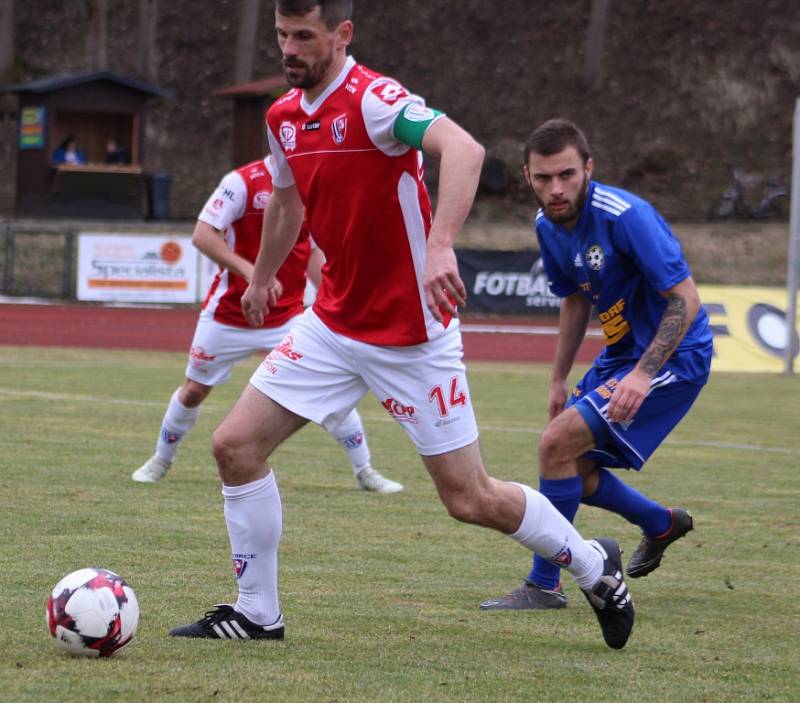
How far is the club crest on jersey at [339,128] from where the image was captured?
16.3 feet

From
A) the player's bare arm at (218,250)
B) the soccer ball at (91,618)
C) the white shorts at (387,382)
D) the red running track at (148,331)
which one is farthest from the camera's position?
the red running track at (148,331)

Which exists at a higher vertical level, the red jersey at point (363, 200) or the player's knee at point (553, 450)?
the red jersey at point (363, 200)

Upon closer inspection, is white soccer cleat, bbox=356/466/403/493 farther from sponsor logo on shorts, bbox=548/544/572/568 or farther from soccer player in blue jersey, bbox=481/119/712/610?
sponsor logo on shorts, bbox=548/544/572/568

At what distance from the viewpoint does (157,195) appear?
3569 cm

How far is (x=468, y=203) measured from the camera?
4578 mm

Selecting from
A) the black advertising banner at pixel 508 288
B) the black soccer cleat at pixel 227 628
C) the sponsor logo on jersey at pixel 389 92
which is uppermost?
the sponsor logo on jersey at pixel 389 92

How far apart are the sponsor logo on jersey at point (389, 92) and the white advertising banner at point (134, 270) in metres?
22.1

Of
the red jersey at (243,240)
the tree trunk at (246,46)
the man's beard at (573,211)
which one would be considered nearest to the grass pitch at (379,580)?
the red jersey at (243,240)

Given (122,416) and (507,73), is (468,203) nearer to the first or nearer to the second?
(122,416)

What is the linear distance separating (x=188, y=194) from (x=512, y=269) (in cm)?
1507

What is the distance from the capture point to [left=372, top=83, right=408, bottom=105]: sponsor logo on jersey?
16.1 feet

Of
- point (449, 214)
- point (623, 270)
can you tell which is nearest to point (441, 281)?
point (449, 214)

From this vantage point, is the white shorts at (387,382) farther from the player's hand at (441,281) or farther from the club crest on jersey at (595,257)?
the club crest on jersey at (595,257)

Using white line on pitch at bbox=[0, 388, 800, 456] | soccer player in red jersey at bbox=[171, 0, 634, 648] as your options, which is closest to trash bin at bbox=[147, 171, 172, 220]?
white line on pitch at bbox=[0, 388, 800, 456]
